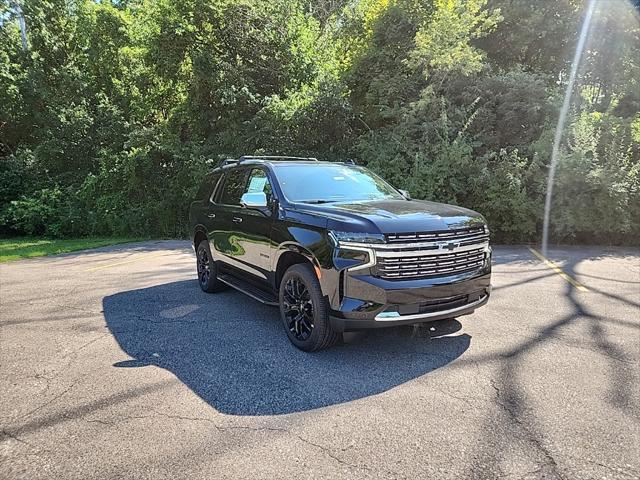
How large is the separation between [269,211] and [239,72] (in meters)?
11.0

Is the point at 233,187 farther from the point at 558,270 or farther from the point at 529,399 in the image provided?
the point at 558,270

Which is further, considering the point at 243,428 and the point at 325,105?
the point at 325,105

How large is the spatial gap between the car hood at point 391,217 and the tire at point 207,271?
96.1 inches

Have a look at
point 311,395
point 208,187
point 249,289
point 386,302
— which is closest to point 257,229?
point 249,289

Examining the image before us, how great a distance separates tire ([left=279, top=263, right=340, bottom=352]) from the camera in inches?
158

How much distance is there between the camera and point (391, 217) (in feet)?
12.9

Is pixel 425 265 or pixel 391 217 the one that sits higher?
pixel 391 217

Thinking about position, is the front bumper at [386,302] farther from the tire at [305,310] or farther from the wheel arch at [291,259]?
the wheel arch at [291,259]

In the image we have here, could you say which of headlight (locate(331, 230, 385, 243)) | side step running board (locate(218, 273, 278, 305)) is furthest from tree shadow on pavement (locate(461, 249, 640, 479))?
side step running board (locate(218, 273, 278, 305))

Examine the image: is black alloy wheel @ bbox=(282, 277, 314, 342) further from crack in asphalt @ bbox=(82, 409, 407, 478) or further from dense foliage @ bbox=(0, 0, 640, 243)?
dense foliage @ bbox=(0, 0, 640, 243)

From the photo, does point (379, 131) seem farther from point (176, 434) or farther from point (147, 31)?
point (176, 434)

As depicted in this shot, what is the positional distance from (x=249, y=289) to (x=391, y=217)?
215cm

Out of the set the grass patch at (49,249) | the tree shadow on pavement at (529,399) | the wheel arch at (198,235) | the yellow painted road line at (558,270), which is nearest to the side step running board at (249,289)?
the wheel arch at (198,235)

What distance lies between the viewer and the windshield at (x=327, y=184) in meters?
4.88
